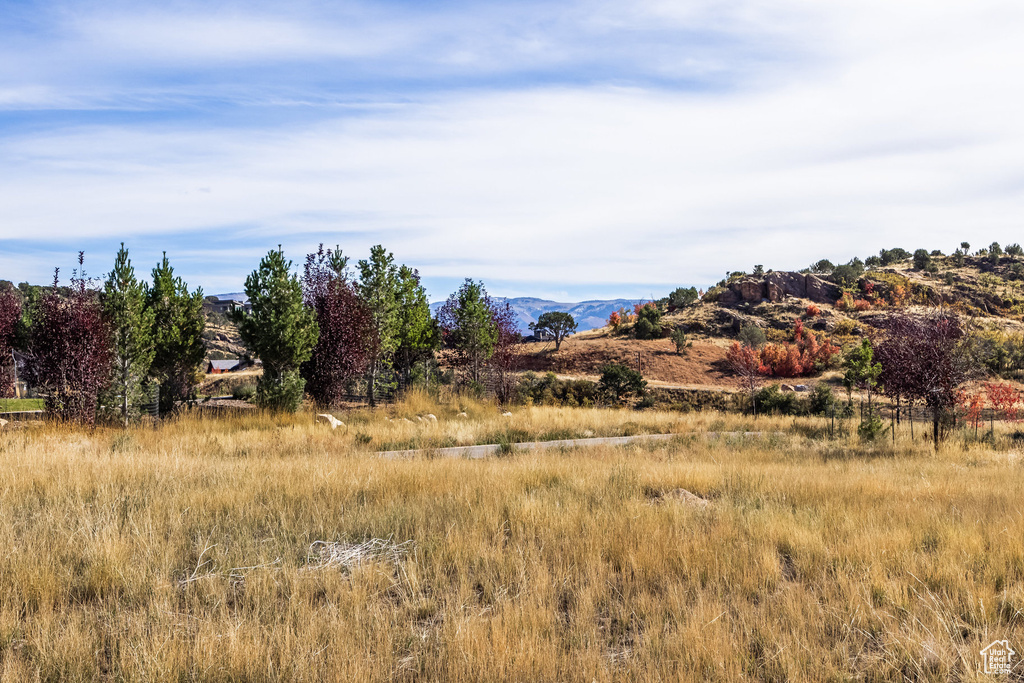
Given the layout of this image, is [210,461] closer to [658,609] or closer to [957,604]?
[658,609]

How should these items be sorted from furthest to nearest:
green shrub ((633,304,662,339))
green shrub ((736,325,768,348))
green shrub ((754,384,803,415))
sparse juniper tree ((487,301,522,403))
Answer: green shrub ((633,304,662,339))
green shrub ((736,325,768,348))
green shrub ((754,384,803,415))
sparse juniper tree ((487,301,522,403))

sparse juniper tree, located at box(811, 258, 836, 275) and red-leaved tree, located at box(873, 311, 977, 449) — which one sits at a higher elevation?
sparse juniper tree, located at box(811, 258, 836, 275)

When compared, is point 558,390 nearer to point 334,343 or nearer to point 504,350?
point 504,350

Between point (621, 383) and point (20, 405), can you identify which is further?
point (621, 383)

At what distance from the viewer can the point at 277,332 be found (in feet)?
62.2

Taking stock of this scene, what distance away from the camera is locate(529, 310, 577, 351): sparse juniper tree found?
54.7 meters

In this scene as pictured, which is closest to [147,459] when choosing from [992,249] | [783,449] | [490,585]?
[490,585]

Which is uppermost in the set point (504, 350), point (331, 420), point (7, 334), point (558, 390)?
point (7, 334)

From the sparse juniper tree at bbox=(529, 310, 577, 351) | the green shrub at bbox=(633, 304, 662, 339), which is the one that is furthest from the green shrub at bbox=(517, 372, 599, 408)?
the sparse juniper tree at bbox=(529, 310, 577, 351)

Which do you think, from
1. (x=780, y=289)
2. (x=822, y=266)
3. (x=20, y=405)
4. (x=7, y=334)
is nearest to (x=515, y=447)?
(x=20, y=405)

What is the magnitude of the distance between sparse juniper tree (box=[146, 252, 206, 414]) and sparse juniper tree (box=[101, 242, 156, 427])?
3.36 meters

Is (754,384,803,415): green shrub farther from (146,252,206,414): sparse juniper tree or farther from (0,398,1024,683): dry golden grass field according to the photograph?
(146,252,206,414): sparse juniper tree

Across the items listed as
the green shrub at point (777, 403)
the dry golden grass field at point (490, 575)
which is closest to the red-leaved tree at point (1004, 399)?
the green shrub at point (777, 403)

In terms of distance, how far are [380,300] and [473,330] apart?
4.00 m
